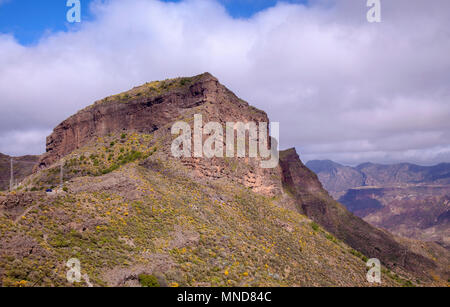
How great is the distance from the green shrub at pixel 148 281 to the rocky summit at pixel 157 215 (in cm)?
7

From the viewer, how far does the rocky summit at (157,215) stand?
18859mm

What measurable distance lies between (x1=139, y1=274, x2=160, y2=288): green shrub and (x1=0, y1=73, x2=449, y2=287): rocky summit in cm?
7

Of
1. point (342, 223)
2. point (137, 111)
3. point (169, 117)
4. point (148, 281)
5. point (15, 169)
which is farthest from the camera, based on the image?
point (15, 169)

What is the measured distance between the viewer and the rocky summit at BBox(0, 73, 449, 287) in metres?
18.9

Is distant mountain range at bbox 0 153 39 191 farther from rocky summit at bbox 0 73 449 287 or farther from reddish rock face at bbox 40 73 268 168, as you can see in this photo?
rocky summit at bbox 0 73 449 287

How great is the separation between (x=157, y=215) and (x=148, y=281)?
345 inches

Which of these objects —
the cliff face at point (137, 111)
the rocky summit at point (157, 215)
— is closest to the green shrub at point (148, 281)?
the rocky summit at point (157, 215)

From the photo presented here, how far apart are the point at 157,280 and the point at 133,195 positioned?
1111 centimetres

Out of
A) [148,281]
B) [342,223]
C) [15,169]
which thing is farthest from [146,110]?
[15,169]

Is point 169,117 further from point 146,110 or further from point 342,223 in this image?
point 342,223

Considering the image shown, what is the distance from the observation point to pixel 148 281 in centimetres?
1853

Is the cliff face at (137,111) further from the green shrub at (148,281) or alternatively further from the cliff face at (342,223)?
the cliff face at (342,223)
